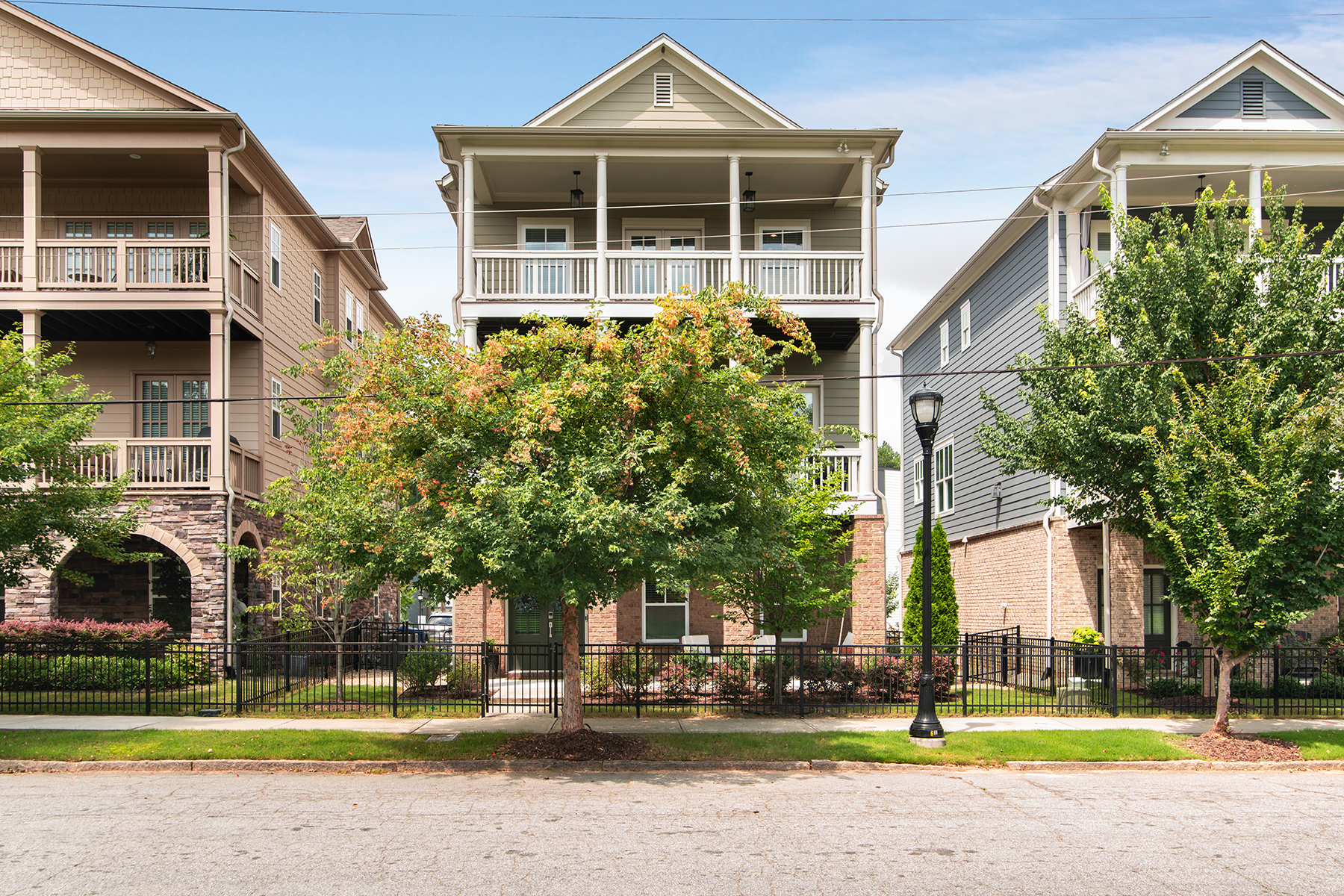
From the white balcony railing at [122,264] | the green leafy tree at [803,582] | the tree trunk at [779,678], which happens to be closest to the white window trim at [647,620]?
the green leafy tree at [803,582]

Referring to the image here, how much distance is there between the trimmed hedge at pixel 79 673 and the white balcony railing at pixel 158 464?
3.78 m

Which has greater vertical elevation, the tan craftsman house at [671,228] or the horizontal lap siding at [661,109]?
the horizontal lap siding at [661,109]

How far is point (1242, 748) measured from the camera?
13211 millimetres

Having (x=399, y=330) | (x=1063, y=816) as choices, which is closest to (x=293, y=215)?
(x=399, y=330)

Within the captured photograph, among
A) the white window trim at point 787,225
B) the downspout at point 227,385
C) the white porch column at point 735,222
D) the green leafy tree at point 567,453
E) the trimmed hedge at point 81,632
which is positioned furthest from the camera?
the white window trim at point 787,225

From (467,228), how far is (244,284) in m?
5.44

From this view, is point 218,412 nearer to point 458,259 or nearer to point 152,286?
point 152,286

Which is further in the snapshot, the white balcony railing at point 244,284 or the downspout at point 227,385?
the white balcony railing at point 244,284

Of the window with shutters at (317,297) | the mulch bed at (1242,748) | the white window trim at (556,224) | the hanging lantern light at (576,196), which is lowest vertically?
the mulch bed at (1242,748)

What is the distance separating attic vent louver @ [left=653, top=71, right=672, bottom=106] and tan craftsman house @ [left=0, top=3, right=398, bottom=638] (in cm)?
845

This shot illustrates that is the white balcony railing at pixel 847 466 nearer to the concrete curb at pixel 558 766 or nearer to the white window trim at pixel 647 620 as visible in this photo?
the white window trim at pixel 647 620

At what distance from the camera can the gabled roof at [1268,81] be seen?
2000 cm

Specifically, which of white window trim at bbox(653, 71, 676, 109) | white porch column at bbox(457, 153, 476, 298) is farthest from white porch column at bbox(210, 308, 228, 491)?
white window trim at bbox(653, 71, 676, 109)

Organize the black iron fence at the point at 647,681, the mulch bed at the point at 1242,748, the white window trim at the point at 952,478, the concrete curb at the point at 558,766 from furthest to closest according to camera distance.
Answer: the white window trim at the point at 952,478 → the black iron fence at the point at 647,681 → the mulch bed at the point at 1242,748 → the concrete curb at the point at 558,766
